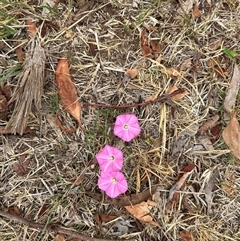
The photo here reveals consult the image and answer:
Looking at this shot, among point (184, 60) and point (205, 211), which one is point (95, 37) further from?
point (205, 211)

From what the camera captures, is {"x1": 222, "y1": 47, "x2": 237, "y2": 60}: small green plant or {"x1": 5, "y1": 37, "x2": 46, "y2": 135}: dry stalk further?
{"x1": 222, "y1": 47, "x2": 237, "y2": 60}: small green plant

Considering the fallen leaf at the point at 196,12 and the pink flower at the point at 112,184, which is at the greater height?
the fallen leaf at the point at 196,12

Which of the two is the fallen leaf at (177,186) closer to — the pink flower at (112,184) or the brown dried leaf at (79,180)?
the pink flower at (112,184)

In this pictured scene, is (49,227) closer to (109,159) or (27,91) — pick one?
(109,159)

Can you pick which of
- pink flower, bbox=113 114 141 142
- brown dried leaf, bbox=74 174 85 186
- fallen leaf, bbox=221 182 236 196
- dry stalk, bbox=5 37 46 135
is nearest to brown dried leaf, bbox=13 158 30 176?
dry stalk, bbox=5 37 46 135

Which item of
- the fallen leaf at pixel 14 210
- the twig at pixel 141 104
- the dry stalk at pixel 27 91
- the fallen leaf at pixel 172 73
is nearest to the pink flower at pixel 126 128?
the twig at pixel 141 104

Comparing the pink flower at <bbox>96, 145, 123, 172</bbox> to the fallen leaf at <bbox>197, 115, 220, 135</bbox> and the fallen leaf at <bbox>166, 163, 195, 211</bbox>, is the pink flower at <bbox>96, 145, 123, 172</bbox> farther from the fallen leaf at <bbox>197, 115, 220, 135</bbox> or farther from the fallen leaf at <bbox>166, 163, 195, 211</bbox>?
the fallen leaf at <bbox>197, 115, 220, 135</bbox>
